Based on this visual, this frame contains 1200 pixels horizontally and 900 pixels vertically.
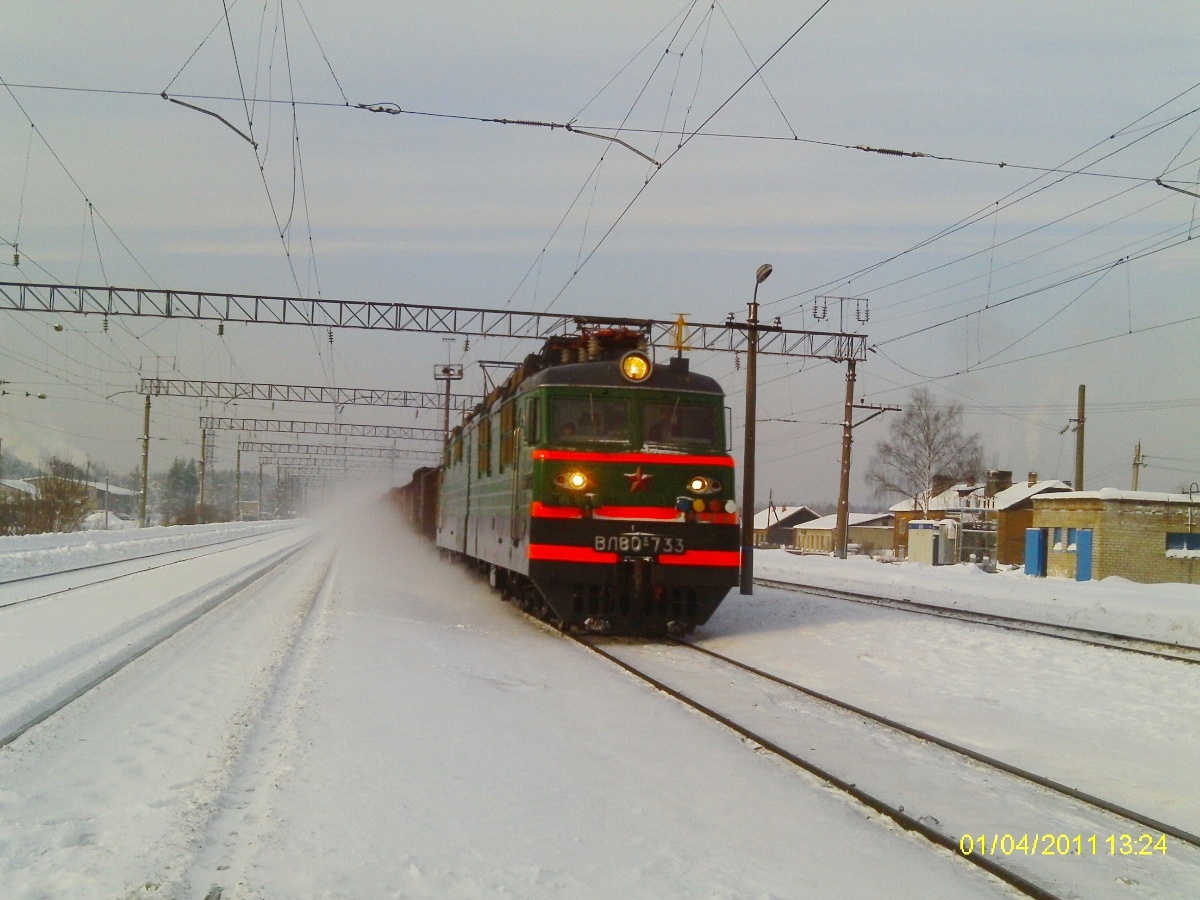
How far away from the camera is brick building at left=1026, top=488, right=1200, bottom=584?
30.9 metres

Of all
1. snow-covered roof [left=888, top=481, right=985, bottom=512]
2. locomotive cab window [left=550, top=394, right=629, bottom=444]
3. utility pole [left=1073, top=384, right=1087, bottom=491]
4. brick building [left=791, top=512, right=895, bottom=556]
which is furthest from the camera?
brick building [left=791, top=512, right=895, bottom=556]

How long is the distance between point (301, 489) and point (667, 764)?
13762 centimetres

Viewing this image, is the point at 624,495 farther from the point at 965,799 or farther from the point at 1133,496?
the point at 1133,496

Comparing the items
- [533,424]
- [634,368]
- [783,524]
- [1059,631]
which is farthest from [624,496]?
[783,524]

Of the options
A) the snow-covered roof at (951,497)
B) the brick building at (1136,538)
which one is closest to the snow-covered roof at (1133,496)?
the brick building at (1136,538)

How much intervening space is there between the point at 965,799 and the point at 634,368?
757 centimetres

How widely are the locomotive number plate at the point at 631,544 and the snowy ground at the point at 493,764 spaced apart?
1.31 m

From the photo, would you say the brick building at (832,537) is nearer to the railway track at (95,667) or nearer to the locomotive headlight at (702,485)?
the railway track at (95,667)

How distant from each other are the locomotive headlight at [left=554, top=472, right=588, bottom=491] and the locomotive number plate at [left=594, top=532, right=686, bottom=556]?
611 mm

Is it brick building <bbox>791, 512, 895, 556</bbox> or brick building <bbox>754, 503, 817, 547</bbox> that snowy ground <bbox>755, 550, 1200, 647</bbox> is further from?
Result: brick building <bbox>754, 503, 817, 547</bbox>

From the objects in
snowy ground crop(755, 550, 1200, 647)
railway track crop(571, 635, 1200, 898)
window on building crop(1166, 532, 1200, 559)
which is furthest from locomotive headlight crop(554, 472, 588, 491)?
window on building crop(1166, 532, 1200, 559)

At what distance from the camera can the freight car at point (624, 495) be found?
1184 centimetres

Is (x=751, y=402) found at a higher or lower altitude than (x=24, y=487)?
higher

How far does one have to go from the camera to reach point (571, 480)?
11.9 m
